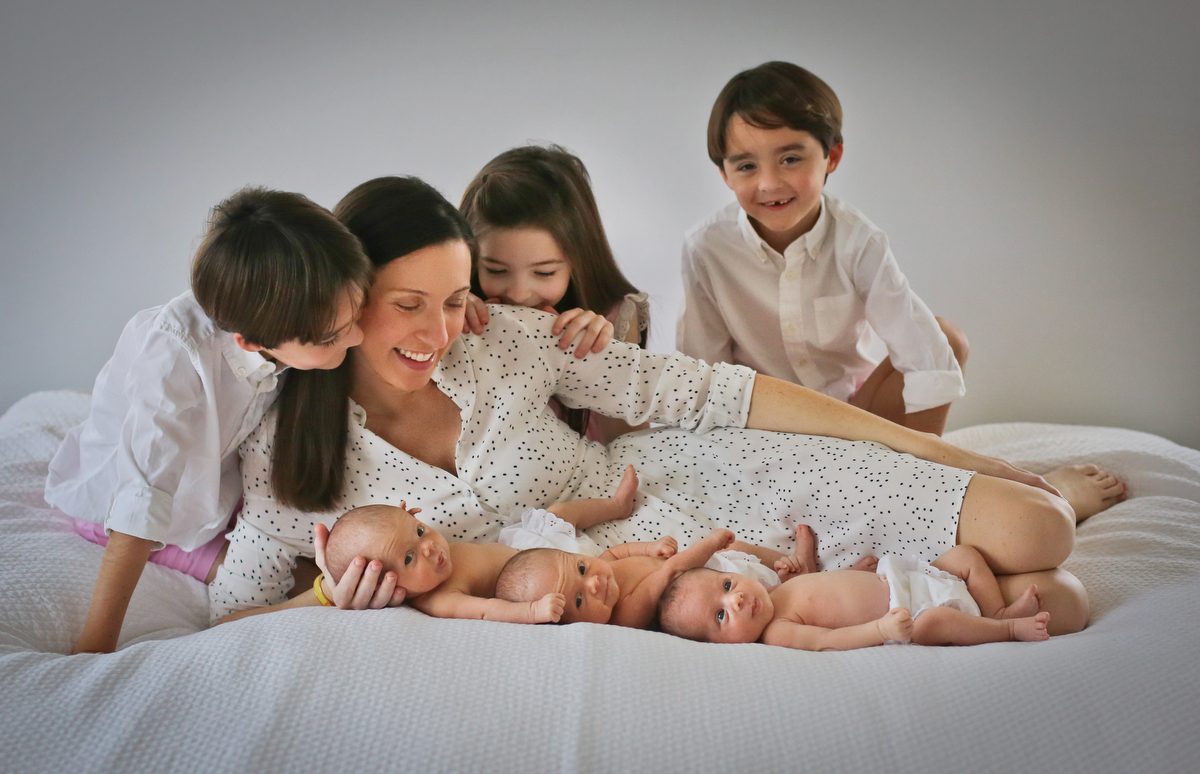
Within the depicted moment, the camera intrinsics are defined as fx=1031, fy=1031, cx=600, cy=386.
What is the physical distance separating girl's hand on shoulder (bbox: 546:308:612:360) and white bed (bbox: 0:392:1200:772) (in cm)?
66

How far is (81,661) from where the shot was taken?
4.46 feet

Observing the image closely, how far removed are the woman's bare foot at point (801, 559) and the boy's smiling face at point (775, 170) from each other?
87 cm

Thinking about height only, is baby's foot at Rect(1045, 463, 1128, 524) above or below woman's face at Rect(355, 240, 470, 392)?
below

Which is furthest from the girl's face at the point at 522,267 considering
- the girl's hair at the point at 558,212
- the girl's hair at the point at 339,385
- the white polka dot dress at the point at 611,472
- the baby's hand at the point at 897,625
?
the baby's hand at the point at 897,625

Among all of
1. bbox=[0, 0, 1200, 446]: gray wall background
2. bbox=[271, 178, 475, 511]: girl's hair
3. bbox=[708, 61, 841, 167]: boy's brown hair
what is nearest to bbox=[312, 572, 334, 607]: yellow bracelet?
bbox=[271, 178, 475, 511]: girl's hair

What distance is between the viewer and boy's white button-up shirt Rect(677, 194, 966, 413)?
8.07 feet

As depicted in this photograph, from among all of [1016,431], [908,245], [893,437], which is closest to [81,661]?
[893,437]

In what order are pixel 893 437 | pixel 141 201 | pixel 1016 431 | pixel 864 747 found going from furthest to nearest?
pixel 141 201, pixel 1016 431, pixel 893 437, pixel 864 747

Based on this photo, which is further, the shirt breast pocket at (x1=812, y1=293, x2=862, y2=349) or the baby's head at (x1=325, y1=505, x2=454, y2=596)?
the shirt breast pocket at (x1=812, y1=293, x2=862, y2=349)

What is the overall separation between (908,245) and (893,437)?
140cm

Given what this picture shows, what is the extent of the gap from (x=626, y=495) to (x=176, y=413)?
0.78m

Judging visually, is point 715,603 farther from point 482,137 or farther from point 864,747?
point 482,137

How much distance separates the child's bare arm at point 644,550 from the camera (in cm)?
172

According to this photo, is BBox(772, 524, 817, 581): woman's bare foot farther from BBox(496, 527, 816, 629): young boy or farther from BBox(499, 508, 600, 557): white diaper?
BBox(499, 508, 600, 557): white diaper
